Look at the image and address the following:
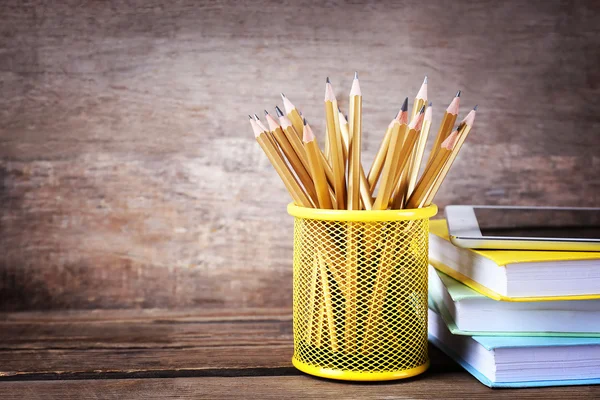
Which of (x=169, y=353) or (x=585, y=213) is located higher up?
(x=585, y=213)

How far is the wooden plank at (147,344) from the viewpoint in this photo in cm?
61

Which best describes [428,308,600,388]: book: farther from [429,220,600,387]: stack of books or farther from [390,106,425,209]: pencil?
[390,106,425,209]: pencil

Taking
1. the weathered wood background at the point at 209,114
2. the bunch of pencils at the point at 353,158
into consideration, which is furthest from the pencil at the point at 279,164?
the weathered wood background at the point at 209,114

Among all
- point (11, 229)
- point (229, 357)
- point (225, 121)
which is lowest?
point (229, 357)

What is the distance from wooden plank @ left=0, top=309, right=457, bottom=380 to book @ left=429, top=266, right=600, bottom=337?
7 cm

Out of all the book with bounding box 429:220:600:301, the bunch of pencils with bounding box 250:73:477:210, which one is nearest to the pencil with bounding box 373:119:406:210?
the bunch of pencils with bounding box 250:73:477:210

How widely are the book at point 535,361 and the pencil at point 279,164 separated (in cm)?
19

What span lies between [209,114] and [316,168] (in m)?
0.35

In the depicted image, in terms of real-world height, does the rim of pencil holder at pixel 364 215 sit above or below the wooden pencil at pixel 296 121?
below

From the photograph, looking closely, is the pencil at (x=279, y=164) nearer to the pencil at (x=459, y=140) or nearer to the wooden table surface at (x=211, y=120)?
the pencil at (x=459, y=140)

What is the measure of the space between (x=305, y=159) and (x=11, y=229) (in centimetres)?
49

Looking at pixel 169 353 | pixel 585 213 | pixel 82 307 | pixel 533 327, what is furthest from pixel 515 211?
pixel 82 307

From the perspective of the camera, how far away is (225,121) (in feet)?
2.80

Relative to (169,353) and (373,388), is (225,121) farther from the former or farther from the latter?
(373,388)
